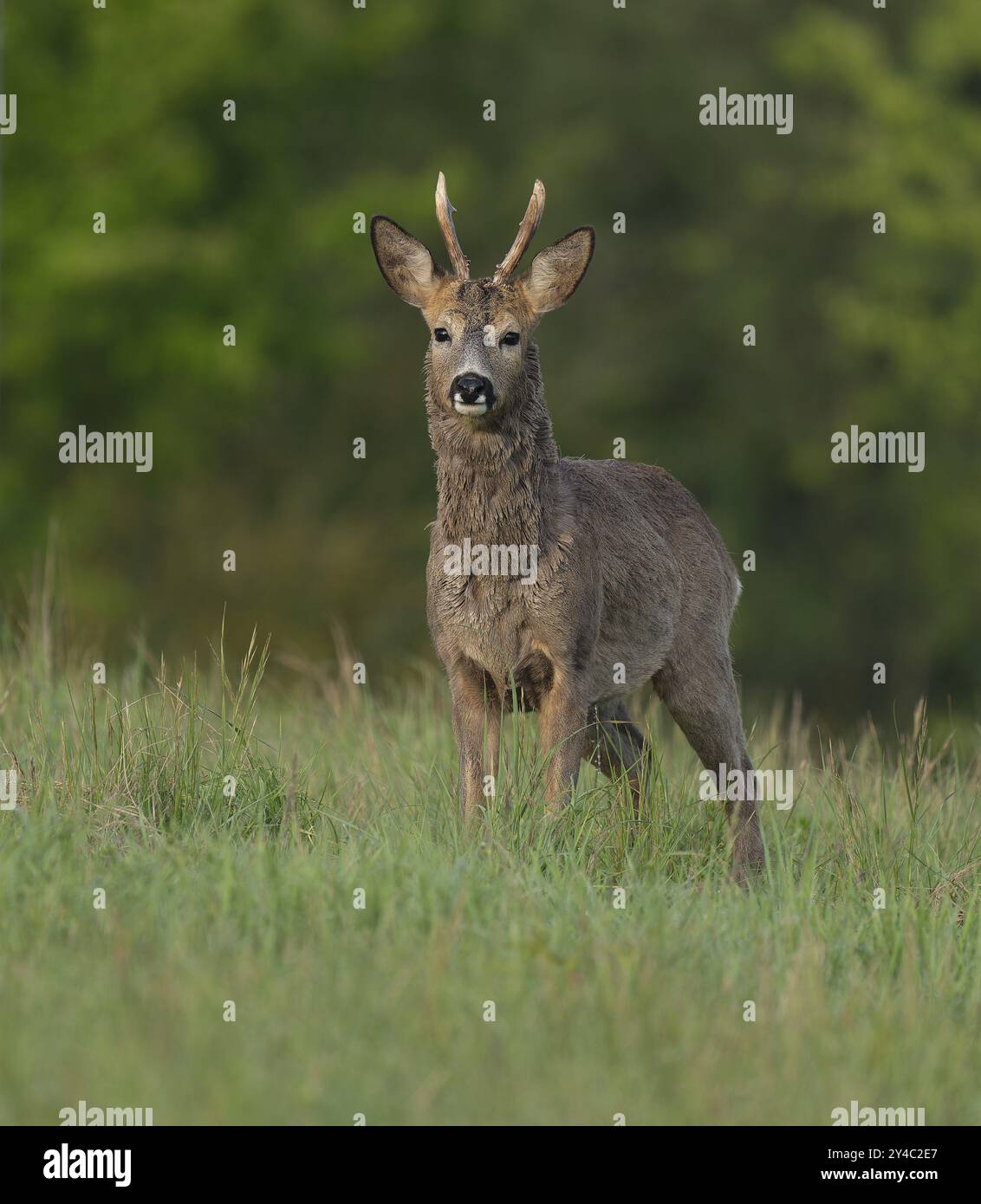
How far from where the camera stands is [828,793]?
24.5 feet

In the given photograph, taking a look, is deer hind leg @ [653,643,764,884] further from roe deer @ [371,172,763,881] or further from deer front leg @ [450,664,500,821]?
deer front leg @ [450,664,500,821]

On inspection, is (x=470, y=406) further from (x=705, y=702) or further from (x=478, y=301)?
(x=705, y=702)

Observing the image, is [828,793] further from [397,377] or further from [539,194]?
[397,377]

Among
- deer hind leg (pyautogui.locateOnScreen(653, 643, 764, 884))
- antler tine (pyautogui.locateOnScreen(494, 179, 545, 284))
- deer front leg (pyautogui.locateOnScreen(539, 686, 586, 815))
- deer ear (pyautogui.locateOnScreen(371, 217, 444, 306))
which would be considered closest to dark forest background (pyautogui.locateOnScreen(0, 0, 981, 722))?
deer hind leg (pyautogui.locateOnScreen(653, 643, 764, 884))

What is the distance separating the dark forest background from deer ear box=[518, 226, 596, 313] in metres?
11.0

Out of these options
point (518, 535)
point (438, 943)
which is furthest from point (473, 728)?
point (438, 943)

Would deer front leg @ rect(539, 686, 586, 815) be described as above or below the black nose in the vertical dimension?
below

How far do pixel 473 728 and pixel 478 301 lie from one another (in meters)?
1.54

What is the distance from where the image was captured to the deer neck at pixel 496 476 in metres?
7.29

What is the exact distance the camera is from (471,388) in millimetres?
7012

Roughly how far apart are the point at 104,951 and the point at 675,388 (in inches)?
868

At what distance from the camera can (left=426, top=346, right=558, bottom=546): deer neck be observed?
729 centimetres

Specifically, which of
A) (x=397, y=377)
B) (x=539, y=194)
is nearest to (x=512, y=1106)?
(x=539, y=194)

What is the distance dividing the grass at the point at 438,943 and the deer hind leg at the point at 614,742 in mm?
598
